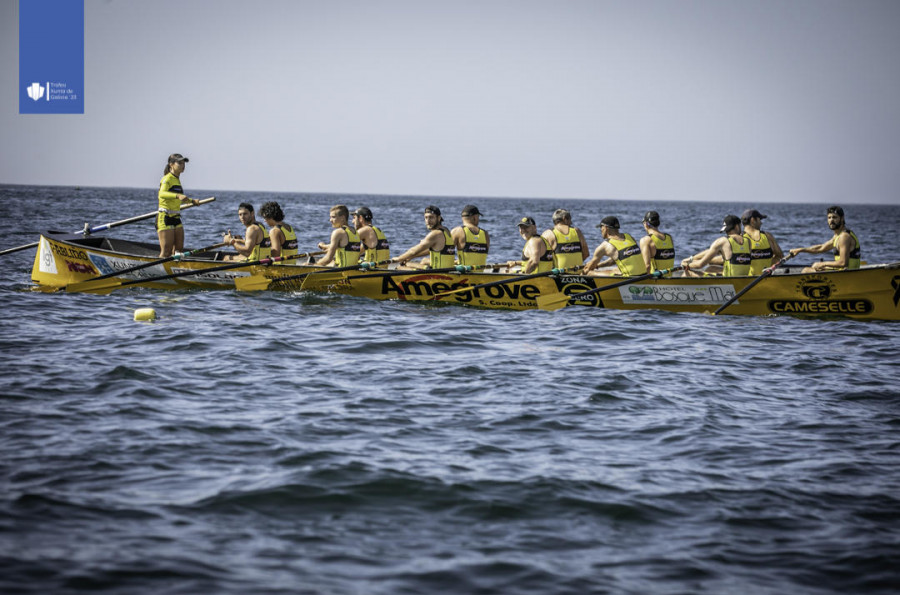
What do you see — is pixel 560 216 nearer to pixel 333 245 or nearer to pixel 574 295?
pixel 574 295

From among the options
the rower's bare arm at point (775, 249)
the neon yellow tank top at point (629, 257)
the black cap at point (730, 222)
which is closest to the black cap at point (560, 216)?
the neon yellow tank top at point (629, 257)

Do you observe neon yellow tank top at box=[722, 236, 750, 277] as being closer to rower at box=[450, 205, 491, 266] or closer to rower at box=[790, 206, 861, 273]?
rower at box=[790, 206, 861, 273]

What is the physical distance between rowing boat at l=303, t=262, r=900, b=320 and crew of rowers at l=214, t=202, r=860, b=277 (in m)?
0.35

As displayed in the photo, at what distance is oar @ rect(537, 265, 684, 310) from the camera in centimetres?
1548

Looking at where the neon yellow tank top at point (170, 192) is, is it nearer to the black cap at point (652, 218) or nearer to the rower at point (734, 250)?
the black cap at point (652, 218)

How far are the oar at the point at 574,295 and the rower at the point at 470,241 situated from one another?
56.1 inches

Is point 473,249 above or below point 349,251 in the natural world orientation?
above

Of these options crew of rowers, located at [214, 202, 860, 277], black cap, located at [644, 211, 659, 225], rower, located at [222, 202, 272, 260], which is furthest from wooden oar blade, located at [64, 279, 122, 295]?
black cap, located at [644, 211, 659, 225]

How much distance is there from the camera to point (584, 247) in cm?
1686

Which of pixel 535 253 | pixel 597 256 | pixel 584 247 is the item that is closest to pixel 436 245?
pixel 535 253

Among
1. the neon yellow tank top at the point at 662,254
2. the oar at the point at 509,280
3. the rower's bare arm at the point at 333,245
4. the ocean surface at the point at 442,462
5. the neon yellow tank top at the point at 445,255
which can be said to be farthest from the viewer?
the rower's bare arm at the point at 333,245

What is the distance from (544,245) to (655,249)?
79.9 inches

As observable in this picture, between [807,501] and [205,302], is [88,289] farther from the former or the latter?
[807,501]

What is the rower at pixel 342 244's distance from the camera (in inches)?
677
